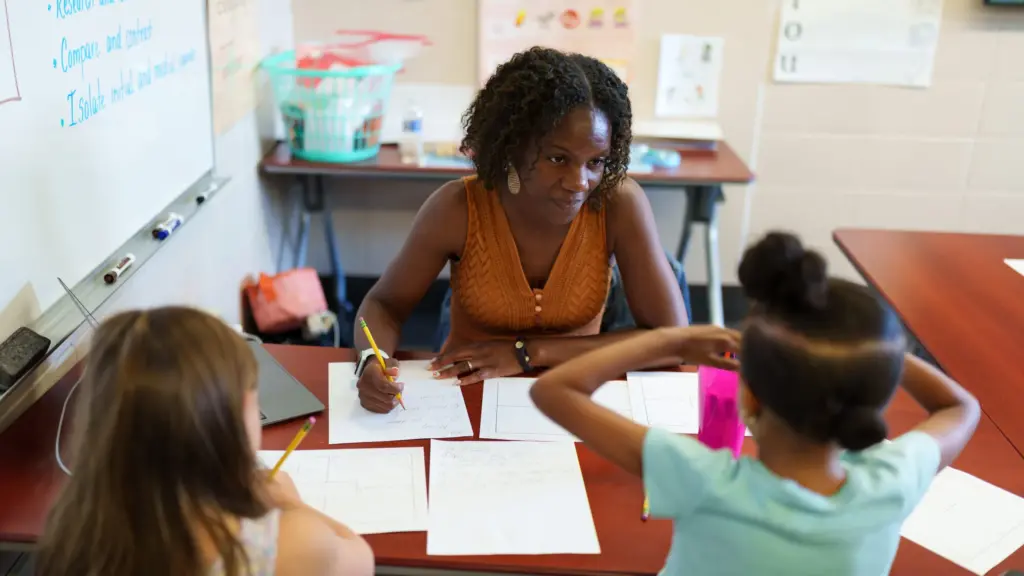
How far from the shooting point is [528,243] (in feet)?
5.78

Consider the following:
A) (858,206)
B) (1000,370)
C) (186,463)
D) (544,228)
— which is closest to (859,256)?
(1000,370)

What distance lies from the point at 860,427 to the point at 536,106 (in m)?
0.93

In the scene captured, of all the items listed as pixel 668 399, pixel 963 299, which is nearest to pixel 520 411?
pixel 668 399

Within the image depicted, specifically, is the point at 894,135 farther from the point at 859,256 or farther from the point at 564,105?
the point at 564,105

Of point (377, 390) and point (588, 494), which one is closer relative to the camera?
point (588, 494)

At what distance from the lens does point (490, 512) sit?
1.19 metres

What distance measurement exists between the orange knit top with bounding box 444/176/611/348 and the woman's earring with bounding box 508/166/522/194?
2.6 inches

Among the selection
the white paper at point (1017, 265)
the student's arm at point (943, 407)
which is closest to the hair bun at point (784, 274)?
the student's arm at point (943, 407)

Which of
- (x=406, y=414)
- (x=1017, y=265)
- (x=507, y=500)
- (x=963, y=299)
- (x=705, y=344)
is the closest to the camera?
(x=705, y=344)

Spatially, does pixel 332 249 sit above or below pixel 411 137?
below

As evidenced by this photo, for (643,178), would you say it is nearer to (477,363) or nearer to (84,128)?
(477,363)

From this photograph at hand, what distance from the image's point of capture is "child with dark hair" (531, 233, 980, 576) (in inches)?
33.2

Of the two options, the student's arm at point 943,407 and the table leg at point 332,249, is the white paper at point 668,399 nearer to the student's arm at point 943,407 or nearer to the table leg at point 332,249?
the student's arm at point 943,407

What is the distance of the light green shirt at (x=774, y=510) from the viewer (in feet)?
2.88
